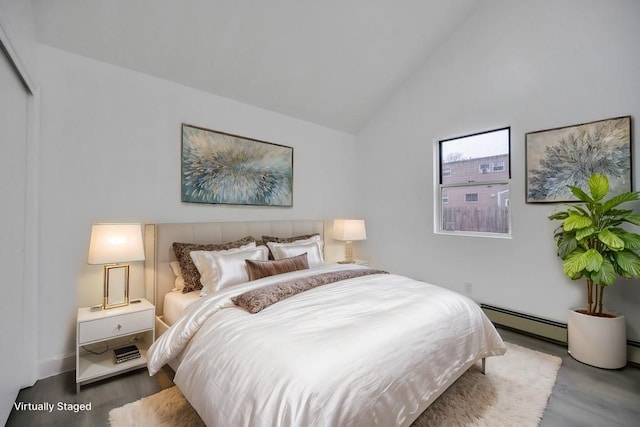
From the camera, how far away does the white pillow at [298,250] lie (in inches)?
116

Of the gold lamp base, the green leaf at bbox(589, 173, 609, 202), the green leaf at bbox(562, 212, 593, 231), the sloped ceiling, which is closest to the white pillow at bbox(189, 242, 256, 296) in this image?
the gold lamp base

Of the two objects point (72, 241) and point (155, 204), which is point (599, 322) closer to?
point (155, 204)

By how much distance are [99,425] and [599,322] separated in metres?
3.58

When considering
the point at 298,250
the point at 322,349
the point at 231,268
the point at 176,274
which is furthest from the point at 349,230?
the point at 322,349

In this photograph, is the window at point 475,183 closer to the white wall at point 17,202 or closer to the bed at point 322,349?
the bed at point 322,349

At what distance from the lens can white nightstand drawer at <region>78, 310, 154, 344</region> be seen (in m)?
2.01

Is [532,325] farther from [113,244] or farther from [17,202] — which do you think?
[17,202]

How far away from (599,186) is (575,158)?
1.72 ft

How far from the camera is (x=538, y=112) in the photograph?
2906 mm

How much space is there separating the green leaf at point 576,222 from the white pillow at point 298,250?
220cm

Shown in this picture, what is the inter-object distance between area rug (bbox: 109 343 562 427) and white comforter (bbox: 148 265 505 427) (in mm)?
229

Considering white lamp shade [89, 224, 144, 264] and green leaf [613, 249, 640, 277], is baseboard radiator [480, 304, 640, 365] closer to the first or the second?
green leaf [613, 249, 640, 277]

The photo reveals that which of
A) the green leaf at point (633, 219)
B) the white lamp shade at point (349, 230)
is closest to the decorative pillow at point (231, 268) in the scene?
the white lamp shade at point (349, 230)

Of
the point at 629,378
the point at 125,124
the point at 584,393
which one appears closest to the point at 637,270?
the point at 629,378
